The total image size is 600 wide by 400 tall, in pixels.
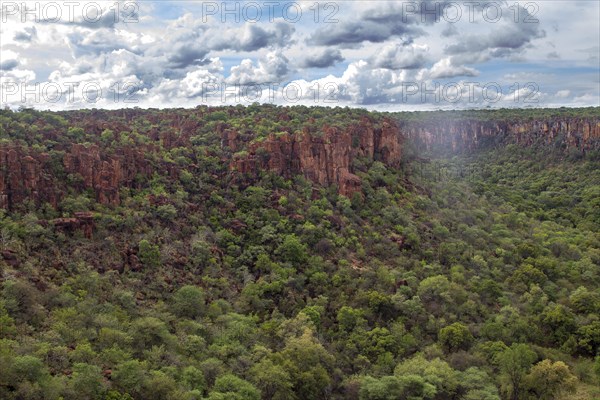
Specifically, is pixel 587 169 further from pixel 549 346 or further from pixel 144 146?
pixel 144 146

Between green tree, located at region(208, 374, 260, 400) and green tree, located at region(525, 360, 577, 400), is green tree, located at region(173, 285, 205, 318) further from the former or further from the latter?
green tree, located at region(525, 360, 577, 400)

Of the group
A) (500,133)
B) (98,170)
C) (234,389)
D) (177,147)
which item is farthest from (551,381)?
(500,133)

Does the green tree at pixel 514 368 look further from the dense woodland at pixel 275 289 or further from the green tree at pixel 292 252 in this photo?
the green tree at pixel 292 252

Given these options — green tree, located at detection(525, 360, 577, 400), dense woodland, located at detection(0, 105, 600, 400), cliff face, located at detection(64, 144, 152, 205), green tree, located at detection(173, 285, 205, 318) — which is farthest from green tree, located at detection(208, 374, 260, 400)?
cliff face, located at detection(64, 144, 152, 205)

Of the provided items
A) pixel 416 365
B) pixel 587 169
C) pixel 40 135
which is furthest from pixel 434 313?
pixel 587 169

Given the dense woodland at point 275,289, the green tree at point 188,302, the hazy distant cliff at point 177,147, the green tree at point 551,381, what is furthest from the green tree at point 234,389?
the hazy distant cliff at point 177,147

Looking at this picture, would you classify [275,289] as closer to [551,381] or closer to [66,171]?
[66,171]
